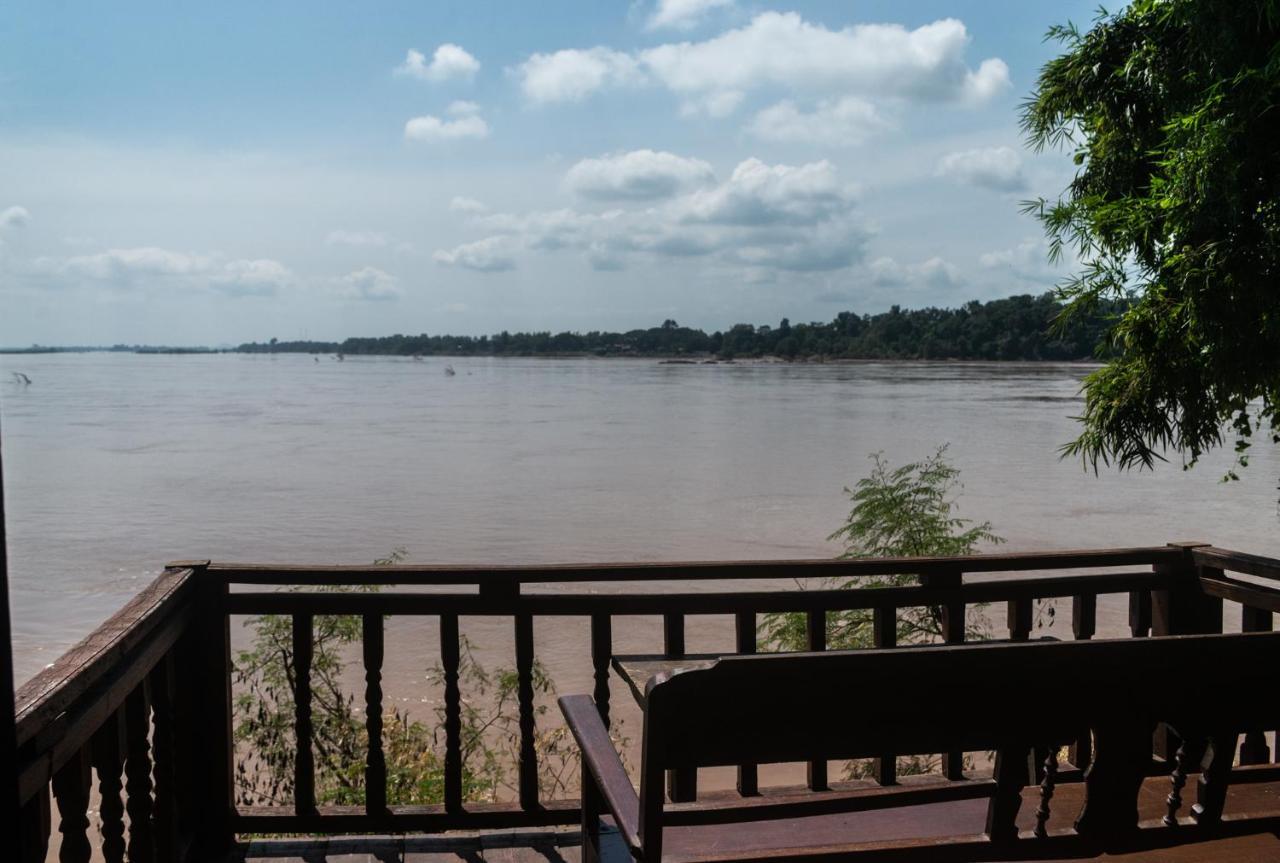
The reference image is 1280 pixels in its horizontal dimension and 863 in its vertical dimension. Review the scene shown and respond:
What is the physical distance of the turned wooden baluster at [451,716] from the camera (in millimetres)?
3279

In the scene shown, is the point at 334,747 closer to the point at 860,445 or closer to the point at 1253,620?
the point at 1253,620

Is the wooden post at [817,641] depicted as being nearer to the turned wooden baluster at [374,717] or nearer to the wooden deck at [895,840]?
the wooden deck at [895,840]

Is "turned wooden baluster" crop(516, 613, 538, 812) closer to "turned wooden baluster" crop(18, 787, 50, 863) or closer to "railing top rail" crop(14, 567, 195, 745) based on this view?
"railing top rail" crop(14, 567, 195, 745)

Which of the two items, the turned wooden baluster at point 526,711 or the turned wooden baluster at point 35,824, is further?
the turned wooden baluster at point 526,711

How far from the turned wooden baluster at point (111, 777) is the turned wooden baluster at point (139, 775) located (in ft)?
0.22

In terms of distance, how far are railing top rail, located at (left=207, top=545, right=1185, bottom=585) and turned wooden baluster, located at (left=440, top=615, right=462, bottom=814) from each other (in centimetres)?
16

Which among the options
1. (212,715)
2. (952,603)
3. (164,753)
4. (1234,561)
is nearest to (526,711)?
(212,715)

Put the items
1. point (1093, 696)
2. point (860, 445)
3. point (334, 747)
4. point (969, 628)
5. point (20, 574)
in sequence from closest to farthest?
point (1093, 696), point (334, 747), point (969, 628), point (20, 574), point (860, 445)

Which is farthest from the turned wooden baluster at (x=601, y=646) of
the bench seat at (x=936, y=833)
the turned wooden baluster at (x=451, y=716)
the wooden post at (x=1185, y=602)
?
the wooden post at (x=1185, y=602)

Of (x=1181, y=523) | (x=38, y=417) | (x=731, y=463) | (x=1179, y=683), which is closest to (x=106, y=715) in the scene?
(x=1179, y=683)

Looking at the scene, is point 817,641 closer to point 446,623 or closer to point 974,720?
point 446,623

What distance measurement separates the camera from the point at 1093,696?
2078 millimetres

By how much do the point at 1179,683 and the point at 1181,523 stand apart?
64.9 ft

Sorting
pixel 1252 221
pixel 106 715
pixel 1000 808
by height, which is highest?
pixel 1252 221
